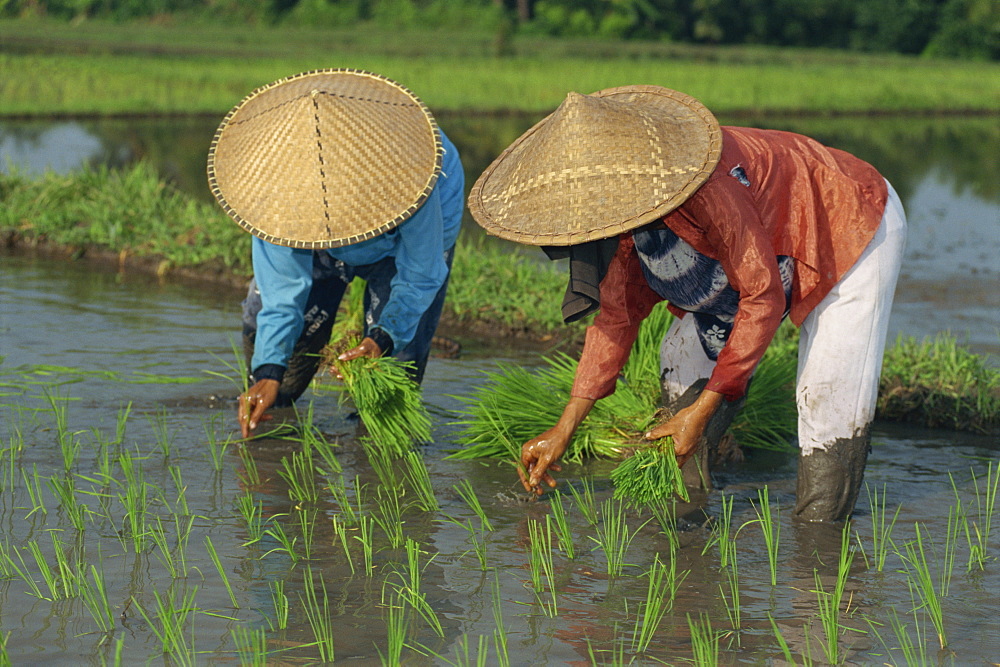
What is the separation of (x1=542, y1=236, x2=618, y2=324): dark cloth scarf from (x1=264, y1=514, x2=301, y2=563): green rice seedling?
103 cm

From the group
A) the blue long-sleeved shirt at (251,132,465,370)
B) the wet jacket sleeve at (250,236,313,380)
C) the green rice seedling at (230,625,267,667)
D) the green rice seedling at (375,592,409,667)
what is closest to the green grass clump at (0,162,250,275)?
the blue long-sleeved shirt at (251,132,465,370)

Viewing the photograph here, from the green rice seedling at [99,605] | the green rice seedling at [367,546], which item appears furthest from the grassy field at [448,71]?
the green rice seedling at [99,605]

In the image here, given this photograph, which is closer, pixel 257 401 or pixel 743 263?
pixel 743 263

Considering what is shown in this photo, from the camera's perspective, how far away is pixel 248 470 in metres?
4.35

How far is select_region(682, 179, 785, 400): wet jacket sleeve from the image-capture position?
10.0 ft

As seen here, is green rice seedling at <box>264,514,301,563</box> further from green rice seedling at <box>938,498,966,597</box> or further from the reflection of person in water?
green rice seedling at <box>938,498,966,597</box>

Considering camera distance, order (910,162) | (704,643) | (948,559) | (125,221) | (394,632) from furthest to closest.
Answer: (910,162) < (125,221) < (948,559) < (704,643) < (394,632)

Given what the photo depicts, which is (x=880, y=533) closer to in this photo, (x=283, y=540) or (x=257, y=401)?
(x=283, y=540)

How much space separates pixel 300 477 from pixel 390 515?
532 mm

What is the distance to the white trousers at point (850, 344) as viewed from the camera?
350 centimetres

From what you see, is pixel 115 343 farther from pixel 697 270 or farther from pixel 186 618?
pixel 697 270

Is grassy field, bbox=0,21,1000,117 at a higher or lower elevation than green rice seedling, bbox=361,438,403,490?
lower

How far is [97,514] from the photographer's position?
3871 millimetres

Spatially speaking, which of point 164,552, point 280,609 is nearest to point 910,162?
point 164,552
